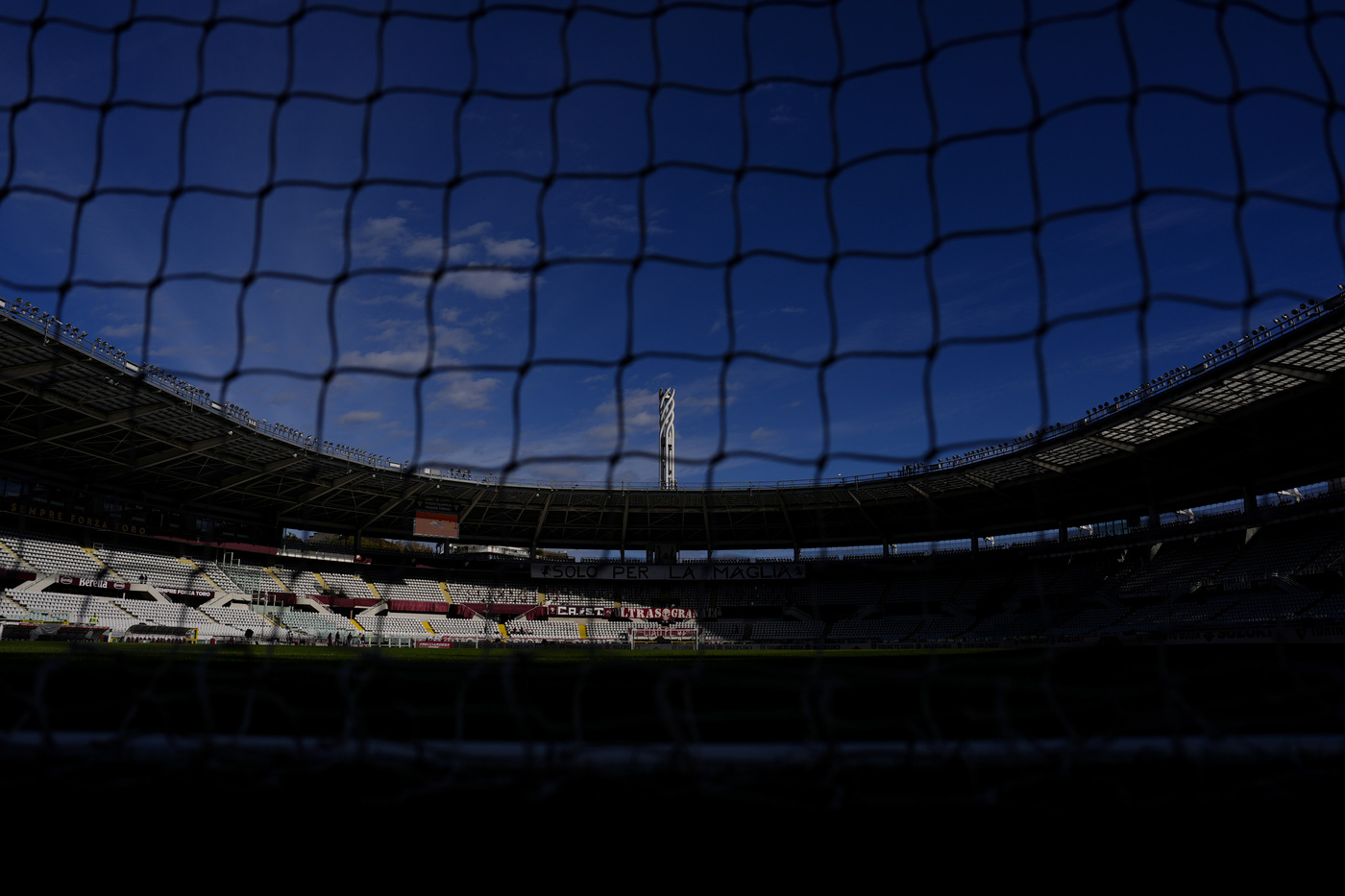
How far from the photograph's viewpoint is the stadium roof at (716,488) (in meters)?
14.9

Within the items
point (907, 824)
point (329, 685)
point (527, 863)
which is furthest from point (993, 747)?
point (329, 685)

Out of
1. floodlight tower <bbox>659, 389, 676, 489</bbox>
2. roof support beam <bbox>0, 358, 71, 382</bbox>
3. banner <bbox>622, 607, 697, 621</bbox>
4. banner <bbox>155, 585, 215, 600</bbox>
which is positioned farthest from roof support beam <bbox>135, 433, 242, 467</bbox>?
floodlight tower <bbox>659, 389, 676, 489</bbox>

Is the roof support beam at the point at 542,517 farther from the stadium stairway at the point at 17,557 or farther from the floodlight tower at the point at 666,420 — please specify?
the stadium stairway at the point at 17,557

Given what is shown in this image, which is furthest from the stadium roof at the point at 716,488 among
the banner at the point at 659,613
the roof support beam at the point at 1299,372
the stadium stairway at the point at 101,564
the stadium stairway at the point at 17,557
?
the banner at the point at 659,613

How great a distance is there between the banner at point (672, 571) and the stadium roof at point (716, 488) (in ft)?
3.52

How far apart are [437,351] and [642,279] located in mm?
1007

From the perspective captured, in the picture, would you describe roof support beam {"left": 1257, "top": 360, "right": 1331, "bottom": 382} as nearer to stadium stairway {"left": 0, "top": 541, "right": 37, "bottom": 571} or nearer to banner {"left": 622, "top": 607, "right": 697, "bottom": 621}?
banner {"left": 622, "top": 607, "right": 697, "bottom": 621}

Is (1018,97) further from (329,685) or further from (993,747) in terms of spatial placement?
(329,685)

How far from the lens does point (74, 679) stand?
4.75 m

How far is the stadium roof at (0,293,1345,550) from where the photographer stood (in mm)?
14883

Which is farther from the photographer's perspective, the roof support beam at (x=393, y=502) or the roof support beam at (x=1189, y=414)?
the roof support beam at (x=393, y=502)

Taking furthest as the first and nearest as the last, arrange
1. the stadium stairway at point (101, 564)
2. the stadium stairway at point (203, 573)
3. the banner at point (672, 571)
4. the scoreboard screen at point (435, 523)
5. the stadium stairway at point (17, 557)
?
1. the banner at point (672, 571)
2. the scoreboard screen at point (435, 523)
3. the stadium stairway at point (203, 573)
4. the stadium stairway at point (101, 564)
5. the stadium stairway at point (17, 557)

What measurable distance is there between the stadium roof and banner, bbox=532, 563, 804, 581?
107 cm

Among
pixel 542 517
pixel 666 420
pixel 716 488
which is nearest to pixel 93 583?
pixel 542 517
